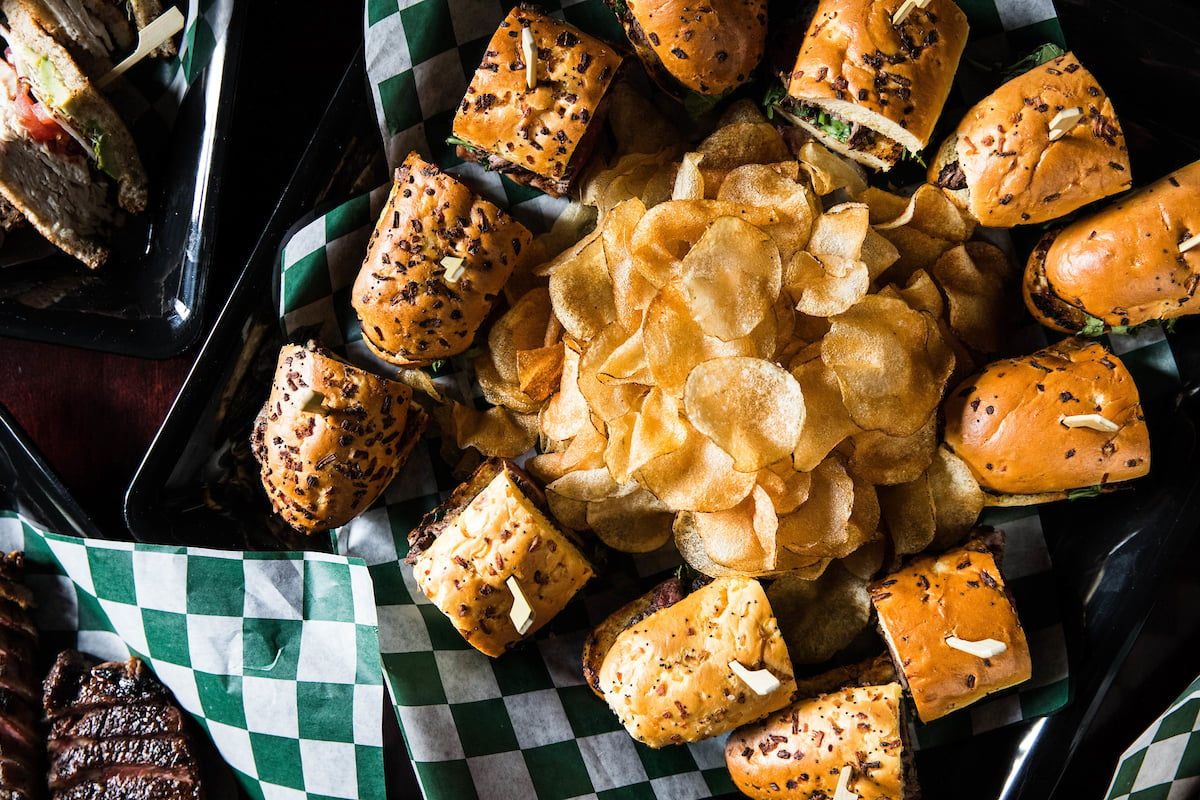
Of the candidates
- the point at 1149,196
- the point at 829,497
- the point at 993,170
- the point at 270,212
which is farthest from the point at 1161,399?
the point at 270,212

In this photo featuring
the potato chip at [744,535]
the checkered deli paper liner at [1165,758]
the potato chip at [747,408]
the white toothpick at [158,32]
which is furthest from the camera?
the checkered deli paper liner at [1165,758]

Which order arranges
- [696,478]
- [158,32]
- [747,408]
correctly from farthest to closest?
[158,32]
[696,478]
[747,408]

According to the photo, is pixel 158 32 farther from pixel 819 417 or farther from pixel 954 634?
pixel 954 634

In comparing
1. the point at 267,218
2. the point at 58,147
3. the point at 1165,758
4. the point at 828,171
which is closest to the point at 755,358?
the point at 828,171

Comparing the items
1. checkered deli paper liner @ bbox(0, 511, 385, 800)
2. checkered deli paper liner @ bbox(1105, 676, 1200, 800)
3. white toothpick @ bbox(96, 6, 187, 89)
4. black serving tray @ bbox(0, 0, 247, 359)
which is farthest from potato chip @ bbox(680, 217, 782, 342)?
checkered deli paper liner @ bbox(1105, 676, 1200, 800)

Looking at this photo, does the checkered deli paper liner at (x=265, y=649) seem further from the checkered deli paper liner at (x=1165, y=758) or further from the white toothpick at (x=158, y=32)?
the checkered deli paper liner at (x=1165, y=758)

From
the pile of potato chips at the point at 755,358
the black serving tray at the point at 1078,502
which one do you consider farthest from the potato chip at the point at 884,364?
the black serving tray at the point at 1078,502

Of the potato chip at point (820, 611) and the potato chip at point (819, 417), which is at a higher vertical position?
the potato chip at point (819, 417)
